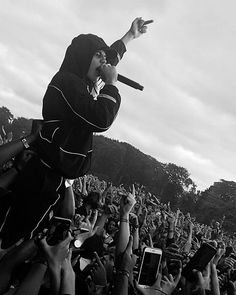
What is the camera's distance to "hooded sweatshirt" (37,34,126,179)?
8.01 feet

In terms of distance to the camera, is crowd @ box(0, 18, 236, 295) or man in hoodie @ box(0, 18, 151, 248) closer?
crowd @ box(0, 18, 236, 295)

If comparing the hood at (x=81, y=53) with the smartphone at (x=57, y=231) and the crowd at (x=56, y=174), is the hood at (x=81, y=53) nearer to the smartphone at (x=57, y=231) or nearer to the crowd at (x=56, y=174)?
the crowd at (x=56, y=174)

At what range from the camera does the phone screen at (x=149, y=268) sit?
10.4ft

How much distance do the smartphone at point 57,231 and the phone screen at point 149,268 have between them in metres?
1.21

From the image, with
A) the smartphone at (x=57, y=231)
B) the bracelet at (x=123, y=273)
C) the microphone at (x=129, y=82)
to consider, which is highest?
the microphone at (x=129, y=82)

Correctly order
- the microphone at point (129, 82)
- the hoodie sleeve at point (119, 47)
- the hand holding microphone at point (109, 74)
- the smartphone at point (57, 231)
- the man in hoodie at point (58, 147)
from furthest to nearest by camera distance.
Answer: the hoodie sleeve at point (119, 47) → the microphone at point (129, 82) → the hand holding microphone at point (109, 74) → the man in hoodie at point (58, 147) → the smartphone at point (57, 231)

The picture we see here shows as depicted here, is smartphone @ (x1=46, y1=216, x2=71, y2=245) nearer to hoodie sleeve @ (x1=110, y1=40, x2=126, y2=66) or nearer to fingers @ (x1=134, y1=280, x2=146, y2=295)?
fingers @ (x1=134, y1=280, x2=146, y2=295)

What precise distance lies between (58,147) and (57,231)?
556 millimetres

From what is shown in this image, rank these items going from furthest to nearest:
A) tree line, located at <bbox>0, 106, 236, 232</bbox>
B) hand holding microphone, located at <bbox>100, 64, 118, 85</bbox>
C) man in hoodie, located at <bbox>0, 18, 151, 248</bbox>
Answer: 1. tree line, located at <bbox>0, 106, 236, 232</bbox>
2. hand holding microphone, located at <bbox>100, 64, 118, 85</bbox>
3. man in hoodie, located at <bbox>0, 18, 151, 248</bbox>

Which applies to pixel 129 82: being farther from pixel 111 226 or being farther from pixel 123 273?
pixel 111 226

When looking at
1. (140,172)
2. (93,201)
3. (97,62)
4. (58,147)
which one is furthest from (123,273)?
(140,172)

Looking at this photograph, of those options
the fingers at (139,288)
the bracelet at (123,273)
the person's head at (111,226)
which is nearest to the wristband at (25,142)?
the bracelet at (123,273)

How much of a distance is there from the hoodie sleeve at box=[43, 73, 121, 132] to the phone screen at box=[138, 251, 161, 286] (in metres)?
1.36

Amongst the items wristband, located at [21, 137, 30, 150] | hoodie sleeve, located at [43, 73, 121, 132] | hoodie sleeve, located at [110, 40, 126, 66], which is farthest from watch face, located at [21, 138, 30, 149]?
hoodie sleeve, located at [110, 40, 126, 66]
